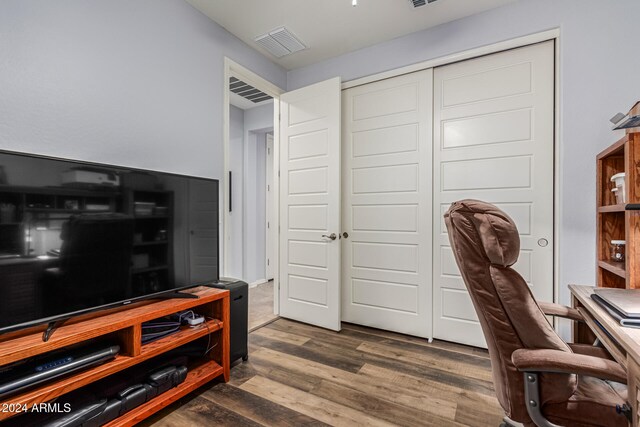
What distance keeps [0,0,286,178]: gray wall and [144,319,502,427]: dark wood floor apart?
5.25 feet

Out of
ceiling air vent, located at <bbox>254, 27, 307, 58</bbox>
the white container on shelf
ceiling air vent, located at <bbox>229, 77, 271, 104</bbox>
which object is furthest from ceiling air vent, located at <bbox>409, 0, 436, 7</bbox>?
ceiling air vent, located at <bbox>229, 77, 271, 104</bbox>

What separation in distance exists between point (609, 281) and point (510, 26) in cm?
200

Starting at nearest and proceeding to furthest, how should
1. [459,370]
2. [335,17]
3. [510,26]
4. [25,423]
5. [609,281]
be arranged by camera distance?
[25,423]
[609,281]
[459,370]
[510,26]
[335,17]

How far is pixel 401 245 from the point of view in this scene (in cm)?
273

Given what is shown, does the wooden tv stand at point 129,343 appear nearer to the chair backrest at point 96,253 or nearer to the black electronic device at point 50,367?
the black electronic device at point 50,367

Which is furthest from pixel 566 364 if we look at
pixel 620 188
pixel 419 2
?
pixel 419 2

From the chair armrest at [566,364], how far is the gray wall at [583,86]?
1415 millimetres

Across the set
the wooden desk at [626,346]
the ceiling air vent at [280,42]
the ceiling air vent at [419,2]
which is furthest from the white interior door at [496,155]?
the ceiling air vent at [280,42]

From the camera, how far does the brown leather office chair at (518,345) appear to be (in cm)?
103

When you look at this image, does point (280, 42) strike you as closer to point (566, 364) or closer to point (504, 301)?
point (504, 301)

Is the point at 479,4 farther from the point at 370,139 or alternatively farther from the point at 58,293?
the point at 58,293

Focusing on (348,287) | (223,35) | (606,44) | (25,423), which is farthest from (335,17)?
(25,423)

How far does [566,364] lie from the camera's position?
0.98 meters

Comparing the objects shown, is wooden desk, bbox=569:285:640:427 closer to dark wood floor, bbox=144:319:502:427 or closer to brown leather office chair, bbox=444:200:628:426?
brown leather office chair, bbox=444:200:628:426
